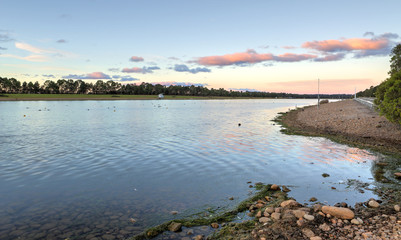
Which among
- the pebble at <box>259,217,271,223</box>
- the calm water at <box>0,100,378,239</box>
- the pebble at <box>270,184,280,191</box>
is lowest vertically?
the calm water at <box>0,100,378,239</box>

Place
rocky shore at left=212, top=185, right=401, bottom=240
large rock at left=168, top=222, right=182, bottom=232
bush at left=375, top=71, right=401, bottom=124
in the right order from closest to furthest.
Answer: rocky shore at left=212, top=185, right=401, bottom=240 → large rock at left=168, top=222, right=182, bottom=232 → bush at left=375, top=71, right=401, bottom=124

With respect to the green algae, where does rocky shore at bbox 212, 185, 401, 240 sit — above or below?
above

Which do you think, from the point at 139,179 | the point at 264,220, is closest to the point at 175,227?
the point at 264,220

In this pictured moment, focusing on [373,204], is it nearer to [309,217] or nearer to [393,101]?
[309,217]

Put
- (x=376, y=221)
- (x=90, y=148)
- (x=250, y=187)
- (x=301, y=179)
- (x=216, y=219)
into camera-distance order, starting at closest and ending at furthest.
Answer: (x=376, y=221)
(x=216, y=219)
(x=250, y=187)
(x=301, y=179)
(x=90, y=148)

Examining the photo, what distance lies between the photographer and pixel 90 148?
922 inches

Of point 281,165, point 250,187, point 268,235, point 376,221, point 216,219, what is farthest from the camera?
point 281,165

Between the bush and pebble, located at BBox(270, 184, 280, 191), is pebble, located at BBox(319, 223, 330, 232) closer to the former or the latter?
pebble, located at BBox(270, 184, 280, 191)

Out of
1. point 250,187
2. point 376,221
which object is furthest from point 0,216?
point 376,221

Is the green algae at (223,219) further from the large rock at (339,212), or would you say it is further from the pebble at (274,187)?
the large rock at (339,212)

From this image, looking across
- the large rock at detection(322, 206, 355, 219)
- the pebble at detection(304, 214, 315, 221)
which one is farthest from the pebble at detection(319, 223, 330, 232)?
the large rock at detection(322, 206, 355, 219)

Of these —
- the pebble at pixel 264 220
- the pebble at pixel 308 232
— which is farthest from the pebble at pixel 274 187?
the pebble at pixel 308 232

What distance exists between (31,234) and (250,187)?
945cm

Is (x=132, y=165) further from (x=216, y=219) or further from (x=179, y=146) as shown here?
(x=216, y=219)
